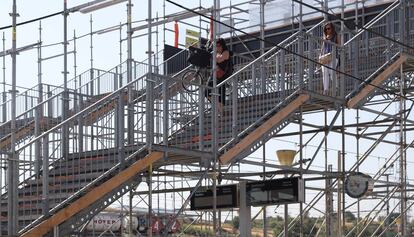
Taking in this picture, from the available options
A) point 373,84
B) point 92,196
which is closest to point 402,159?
point 373,84

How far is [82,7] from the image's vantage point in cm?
1811

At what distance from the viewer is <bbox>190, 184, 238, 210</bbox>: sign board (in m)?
17.6

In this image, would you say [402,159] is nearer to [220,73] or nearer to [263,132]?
[263,132]

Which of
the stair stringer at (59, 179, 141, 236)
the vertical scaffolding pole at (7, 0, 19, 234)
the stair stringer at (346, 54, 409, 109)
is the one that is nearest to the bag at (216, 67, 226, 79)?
the stair stringer at (346, 54, 409, 109)

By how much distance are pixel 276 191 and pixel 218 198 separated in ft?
4.39

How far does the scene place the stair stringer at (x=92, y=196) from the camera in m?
14.9

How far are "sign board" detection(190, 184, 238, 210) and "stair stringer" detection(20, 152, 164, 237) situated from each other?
8.32 ft

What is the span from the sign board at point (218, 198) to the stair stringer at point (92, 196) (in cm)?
254

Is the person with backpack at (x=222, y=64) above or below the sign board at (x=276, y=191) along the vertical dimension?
above

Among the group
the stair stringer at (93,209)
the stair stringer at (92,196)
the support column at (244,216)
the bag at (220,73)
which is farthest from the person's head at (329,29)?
the stair stringer at (93,209)

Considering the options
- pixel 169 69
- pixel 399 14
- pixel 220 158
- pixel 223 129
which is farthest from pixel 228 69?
pixel 169 69

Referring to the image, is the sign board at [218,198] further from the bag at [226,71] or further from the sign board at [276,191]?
the bag at [226,71]

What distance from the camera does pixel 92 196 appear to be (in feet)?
49.7

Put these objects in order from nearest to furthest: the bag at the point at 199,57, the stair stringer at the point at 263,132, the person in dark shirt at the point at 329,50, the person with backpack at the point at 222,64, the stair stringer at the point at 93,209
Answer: the stair stringer at the point at 93,209 < the stair stringer at the point at 263,132 < the person with backpack at the point at 222,64 < the person in dark shirt at the point at 329,50 < the bag at the point at 199,57
